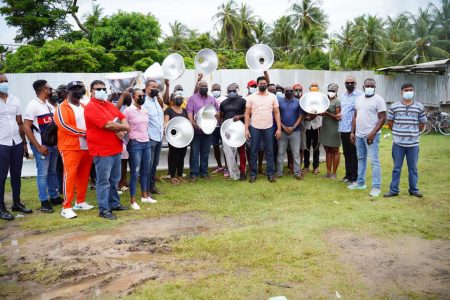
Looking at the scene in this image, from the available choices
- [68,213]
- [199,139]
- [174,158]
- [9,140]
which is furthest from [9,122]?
[199,139]

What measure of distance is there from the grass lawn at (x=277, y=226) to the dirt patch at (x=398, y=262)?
0.08 metres

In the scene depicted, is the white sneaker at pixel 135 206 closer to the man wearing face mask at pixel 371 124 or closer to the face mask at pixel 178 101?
the face mask at pixel 178 101

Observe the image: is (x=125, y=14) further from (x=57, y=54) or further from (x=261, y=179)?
(x=261, y=179)

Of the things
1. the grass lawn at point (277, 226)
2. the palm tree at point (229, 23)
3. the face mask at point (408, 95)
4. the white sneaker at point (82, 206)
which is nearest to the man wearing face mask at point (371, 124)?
the face mask at point (408, 95)

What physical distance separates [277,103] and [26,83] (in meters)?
10.1

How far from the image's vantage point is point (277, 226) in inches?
207

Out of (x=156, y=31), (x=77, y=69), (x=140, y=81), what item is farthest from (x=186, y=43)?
(x=140, y=81)

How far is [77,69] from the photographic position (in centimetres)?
2000

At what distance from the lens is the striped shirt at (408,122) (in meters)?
6.39

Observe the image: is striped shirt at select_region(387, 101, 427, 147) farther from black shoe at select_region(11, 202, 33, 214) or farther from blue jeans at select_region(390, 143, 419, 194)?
black shoe at select_region(11, 202, 33, 214)

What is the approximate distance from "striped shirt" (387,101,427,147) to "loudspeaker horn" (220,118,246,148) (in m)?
2.85

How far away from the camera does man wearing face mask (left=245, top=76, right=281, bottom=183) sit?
7.79 metres

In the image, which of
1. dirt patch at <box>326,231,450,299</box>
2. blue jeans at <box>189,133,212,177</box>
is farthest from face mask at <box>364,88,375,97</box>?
blue jeans at <box>189,133,212,177</box>

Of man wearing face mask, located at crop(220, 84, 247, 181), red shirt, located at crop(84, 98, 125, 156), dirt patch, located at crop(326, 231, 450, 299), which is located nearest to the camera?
dirt patch, located at crop(326, 231, 450, 299)
